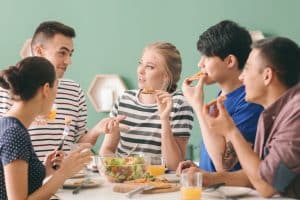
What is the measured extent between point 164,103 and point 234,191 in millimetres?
798

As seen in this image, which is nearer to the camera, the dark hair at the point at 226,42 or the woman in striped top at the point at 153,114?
the dark hair at the point at 226,42

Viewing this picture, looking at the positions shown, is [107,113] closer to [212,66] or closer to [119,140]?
[119,140]

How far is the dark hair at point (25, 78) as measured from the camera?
178 centimetres

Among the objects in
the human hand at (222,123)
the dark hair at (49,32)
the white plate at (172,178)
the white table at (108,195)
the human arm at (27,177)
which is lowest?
the white plate at (172,178)

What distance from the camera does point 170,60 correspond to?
2648 mm

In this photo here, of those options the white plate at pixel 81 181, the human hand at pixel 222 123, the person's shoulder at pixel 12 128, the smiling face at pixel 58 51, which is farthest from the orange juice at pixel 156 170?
the smiling face at pixel 58 51

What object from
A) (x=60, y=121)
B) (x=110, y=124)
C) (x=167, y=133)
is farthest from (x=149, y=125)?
(x=60, y=121)

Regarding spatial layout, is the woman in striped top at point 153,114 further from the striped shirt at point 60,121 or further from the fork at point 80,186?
the fork at point 80,186

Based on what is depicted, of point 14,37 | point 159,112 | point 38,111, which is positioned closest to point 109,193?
point 38,111

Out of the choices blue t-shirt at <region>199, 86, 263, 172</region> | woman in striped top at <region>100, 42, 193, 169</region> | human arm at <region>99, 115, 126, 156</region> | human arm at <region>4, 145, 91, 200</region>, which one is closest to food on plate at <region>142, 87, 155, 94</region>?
woman in striped top at <region>100, 42, 193, 169</region>

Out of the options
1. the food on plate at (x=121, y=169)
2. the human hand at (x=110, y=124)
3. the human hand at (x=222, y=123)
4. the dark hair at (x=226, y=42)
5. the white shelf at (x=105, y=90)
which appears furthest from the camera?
the white shelf at (x=105, y=90)

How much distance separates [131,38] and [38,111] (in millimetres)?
1729

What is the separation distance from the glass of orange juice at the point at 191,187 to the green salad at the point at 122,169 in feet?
0.97

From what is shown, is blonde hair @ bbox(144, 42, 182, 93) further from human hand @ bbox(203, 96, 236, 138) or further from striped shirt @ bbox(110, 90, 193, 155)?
human hand @ bbox(203, 96, 236, 138)
